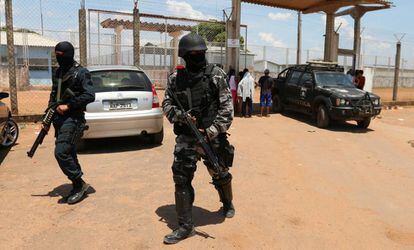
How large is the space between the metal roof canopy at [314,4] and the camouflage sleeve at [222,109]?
11.5 metres

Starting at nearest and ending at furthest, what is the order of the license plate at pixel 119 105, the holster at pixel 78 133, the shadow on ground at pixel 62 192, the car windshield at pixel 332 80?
1. the holster at pixel 78 133
2. the shadow on ground at pixel 62 192
3. the license plate at pixel 119 105
4. the car windshield at pixel 332 80

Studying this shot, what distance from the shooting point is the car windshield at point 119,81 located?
23.3 ft

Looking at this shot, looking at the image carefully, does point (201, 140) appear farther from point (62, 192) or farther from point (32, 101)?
point (32, 101)

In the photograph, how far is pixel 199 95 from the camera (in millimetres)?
3752

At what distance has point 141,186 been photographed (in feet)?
17.5

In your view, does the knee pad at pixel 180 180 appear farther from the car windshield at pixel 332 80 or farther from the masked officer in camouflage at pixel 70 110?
the car windshield at pixel 332 80

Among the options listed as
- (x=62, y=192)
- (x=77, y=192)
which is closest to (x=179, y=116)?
(x=77, y=192)

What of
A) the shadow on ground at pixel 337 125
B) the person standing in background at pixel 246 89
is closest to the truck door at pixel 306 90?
the shadow on ground at pixel 337 125

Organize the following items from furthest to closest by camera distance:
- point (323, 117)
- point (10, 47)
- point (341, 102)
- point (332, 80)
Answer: point (332, 80) → point (323, 117) → point (341, 102) → point (10, 47)

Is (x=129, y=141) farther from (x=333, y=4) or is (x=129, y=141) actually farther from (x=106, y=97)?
(x=333, y=4)

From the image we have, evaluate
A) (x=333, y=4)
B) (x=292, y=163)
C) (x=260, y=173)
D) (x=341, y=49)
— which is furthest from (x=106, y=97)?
(x=341, y=49)

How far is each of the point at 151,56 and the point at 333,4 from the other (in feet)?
38.0

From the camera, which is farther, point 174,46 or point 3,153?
point 174,46

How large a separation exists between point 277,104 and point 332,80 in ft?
7.73
